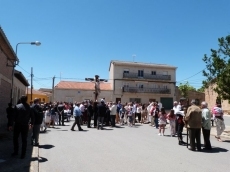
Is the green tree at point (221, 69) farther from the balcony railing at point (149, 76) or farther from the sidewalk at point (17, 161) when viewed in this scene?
the balcony railing at point (149, 76)

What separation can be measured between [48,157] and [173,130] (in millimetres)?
7218

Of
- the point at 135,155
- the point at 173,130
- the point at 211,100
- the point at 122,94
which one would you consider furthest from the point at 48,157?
the point at 122,94

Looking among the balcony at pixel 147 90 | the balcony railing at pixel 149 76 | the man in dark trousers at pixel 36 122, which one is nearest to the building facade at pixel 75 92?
the balcony at pixel 147 90

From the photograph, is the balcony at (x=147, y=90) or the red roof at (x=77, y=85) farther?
the balcony at (x=147, y=90)

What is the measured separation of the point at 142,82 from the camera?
165ft

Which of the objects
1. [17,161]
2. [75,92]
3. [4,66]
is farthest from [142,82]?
[17,161]

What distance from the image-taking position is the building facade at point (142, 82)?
49.4 metres

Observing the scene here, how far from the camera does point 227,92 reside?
13758 millimetres

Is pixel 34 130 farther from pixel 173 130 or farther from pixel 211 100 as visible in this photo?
pixel 211 100

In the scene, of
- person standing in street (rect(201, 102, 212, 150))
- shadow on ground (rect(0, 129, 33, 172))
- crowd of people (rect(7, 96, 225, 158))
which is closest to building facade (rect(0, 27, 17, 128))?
crowd of people (rect(7, 96, 225, 158))

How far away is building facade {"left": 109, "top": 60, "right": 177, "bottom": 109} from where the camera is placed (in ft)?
162

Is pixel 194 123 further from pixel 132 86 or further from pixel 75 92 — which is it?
pixel 132 86

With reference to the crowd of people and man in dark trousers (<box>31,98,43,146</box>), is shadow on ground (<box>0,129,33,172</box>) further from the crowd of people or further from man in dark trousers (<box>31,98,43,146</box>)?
man in dark trousers (<box>31,98,43,146</box>)

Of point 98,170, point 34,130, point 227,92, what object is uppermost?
point 227,92
